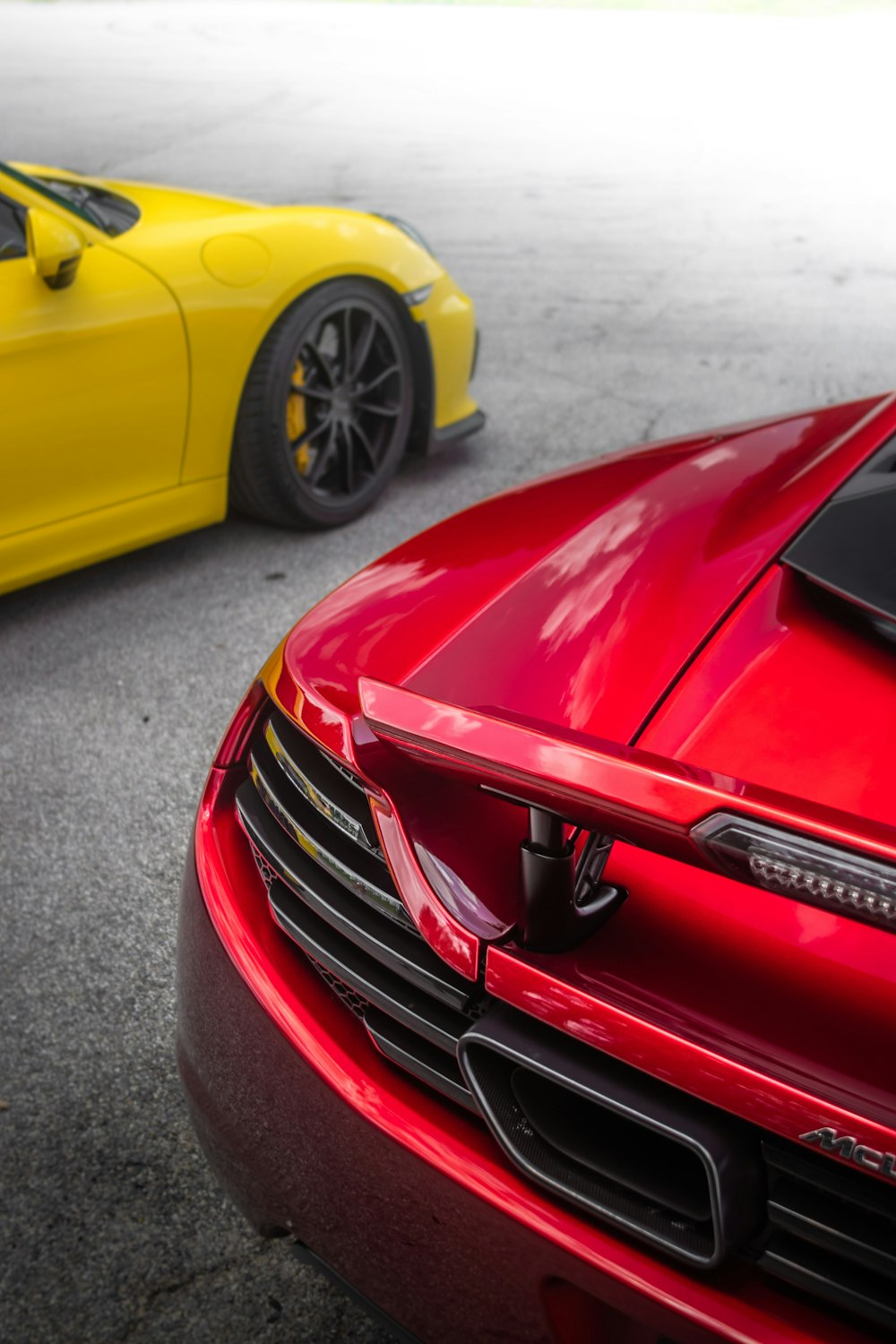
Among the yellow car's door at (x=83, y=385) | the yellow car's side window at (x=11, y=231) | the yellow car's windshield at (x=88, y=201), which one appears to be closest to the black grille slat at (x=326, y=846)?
the yellow car's door at (x=83, y=385)

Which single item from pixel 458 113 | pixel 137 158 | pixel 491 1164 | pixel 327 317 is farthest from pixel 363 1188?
pixel 458 113

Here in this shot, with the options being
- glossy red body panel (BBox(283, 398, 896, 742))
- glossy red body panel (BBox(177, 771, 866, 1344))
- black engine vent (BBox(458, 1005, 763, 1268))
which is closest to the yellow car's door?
glossy red body panel (BBox(283, 398, 896, 742))

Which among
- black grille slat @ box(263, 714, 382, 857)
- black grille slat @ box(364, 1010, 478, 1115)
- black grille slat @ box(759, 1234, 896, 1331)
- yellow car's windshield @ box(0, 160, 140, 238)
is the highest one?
yellow car's windshield @ box(0, 160, 140, 238)

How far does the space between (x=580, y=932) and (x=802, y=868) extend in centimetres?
31

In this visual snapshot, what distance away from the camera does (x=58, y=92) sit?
13.4 metres

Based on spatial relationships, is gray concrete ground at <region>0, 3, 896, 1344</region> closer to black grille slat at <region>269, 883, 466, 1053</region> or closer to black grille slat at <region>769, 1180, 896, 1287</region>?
black grille slat at <region>269, 883, 466, 1053</region>

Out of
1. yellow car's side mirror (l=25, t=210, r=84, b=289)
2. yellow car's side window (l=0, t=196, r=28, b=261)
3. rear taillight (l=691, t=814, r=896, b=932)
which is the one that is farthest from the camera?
yellow car's side window (l=0, t=196, r=28, b=261)

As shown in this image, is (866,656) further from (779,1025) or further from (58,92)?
(58,92)

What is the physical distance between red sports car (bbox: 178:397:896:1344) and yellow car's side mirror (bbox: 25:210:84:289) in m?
1.76

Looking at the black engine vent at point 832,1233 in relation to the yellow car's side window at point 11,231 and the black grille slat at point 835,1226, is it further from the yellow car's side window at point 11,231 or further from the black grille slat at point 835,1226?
the yellow car's side window at point 11,231

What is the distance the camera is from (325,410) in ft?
12.6

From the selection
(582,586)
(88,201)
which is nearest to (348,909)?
(582,586)

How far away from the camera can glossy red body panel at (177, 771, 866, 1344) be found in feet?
3.40

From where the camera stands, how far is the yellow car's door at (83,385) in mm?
3070
